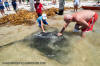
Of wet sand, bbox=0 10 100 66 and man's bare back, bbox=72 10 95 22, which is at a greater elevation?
man's bare back, bbox=72 10 95 22

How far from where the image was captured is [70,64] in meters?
2.74

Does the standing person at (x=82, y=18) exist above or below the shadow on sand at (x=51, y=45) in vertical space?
above

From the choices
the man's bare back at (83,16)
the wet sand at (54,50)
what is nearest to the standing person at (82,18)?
the man's bare back at (83,16)

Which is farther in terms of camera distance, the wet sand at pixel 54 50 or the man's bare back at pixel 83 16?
the man's bare back at pixel 83 16

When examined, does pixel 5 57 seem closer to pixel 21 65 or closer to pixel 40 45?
pixel 21 65

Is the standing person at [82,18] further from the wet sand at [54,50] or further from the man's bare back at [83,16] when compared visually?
the wet sand at [54,50]

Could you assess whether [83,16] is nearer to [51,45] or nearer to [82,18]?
[82,18]

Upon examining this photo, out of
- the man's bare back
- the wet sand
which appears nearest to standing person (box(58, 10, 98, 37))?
the man's bare back

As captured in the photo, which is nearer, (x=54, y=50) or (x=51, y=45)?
(x=54, y=50)

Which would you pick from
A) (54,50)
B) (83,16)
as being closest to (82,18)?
(83,16)

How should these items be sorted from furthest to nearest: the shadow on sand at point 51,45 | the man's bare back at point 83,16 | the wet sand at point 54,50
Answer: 1. the man's bare back at point 83,16
2. the shadow on sand at point 51,45
3. the wet sand at point 54,50

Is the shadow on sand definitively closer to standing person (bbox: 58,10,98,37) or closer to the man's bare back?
standing person (bbox: 58,10,98,37)

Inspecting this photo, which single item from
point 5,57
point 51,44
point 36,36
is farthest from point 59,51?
point 5,57

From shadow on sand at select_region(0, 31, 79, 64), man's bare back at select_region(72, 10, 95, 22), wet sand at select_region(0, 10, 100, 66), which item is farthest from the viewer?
man's bare back at select_region(72, 10, 95, 22)
